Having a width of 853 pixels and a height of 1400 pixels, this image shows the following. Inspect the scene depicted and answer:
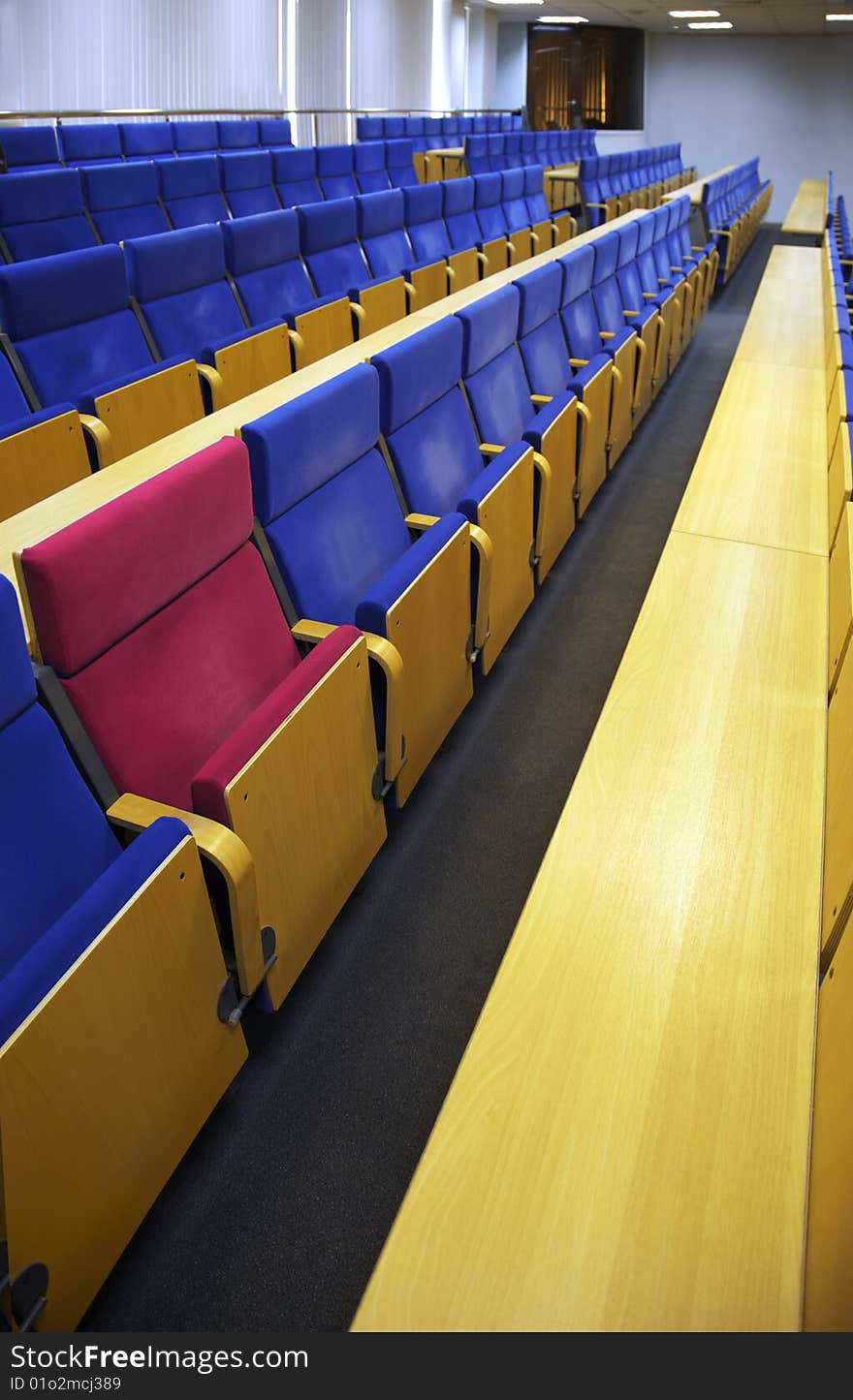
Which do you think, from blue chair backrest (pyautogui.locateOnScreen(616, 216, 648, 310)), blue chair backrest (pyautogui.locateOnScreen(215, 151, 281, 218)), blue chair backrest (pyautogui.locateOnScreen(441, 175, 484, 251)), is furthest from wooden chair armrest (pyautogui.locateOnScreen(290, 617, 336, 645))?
blue chair backrest (pyautogui.locateOnScreen(441, 175, 484, 251))

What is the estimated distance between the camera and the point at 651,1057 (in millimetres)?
1075

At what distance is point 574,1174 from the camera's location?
0.95 meters

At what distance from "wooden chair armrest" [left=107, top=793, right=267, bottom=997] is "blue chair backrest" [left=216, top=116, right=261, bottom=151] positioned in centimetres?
764

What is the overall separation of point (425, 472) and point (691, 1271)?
Result: 80.8 inches

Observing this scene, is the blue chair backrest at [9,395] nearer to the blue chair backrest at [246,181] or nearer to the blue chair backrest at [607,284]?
the blue chair backrest at [607,284]

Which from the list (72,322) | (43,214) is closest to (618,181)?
(43,214)

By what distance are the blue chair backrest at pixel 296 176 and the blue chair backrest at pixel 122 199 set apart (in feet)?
4.30

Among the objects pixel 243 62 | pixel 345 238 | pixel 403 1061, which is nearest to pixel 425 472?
pixel 403 1061

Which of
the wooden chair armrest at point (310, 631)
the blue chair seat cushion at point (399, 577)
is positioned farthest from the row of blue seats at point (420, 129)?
the wooden chair armrest at point (310, 631)

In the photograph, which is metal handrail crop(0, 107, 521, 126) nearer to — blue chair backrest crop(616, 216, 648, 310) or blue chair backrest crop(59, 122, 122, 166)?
blue chair backrest crop(59, 122, 122, 166)

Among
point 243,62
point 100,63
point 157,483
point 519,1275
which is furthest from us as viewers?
point 243,62

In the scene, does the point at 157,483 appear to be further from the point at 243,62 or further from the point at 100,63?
the point at 243,62

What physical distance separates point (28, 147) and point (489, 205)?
3.05 m

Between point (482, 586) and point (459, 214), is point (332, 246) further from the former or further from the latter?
point (482, 586)
